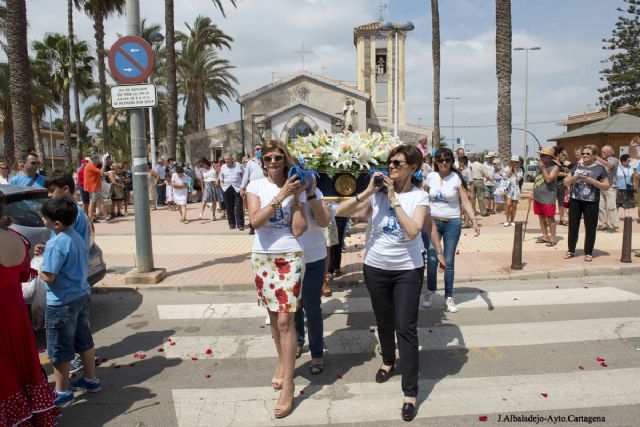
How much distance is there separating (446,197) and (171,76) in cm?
1878

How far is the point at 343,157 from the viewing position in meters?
5.29

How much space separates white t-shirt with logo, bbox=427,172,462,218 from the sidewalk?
1.93m

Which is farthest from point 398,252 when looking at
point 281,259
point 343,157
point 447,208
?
point 447,208

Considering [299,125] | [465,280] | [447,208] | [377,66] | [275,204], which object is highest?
[377,66]

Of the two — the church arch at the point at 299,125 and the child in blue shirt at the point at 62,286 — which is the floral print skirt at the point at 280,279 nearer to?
the child in blue shirt at the point at 62,286

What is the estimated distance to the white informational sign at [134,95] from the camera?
7227 millimetres

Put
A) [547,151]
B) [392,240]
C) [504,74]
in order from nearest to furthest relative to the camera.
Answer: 1. [392,240]
2. [547,151]
3. [504,74]

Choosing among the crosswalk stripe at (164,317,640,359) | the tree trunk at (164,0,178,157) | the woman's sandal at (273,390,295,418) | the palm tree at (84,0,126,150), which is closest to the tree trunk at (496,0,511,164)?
the crosswalk stripe at (164,317,640,359)

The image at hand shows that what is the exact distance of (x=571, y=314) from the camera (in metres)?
5.92

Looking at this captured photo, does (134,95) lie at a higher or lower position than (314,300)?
higher

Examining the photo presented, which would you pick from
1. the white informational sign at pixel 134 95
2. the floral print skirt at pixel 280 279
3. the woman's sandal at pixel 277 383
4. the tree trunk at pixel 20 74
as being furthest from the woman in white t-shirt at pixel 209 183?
the floral print skirt at pixel 280 279

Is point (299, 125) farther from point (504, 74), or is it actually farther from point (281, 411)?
point (281, 411)

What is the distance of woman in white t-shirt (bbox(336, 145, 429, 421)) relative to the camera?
3.75 metres

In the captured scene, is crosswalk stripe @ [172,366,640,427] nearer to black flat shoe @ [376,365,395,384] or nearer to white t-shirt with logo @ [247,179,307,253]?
black flat shoe @ [376,365,395,384]
